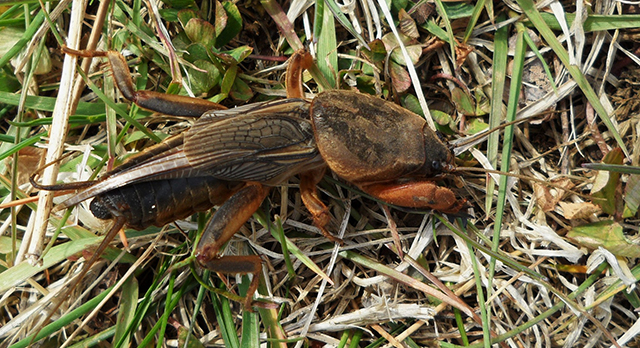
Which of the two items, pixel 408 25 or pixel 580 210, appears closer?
pixel 580 210

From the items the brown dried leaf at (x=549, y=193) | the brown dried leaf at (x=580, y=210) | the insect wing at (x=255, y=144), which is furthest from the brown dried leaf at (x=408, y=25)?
the brown dried leaf at (x=580, y=210)

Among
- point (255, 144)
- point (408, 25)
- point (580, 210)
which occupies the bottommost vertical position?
point (580, 210)

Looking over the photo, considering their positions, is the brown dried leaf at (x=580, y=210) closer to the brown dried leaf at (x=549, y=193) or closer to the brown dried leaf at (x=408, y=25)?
the brown dried leaf at (x=549, y=193)

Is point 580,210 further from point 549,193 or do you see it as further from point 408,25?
point 408,25

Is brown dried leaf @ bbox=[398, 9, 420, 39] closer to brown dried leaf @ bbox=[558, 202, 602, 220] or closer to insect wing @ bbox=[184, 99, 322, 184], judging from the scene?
insect wing @ bbox=[184, 99, 322, 184]

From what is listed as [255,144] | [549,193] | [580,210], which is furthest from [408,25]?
[580,210]

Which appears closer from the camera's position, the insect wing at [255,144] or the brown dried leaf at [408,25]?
the insect wing at [255,144]

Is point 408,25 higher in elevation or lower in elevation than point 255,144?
higher

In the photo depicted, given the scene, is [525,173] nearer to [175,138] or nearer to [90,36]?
[175,138]

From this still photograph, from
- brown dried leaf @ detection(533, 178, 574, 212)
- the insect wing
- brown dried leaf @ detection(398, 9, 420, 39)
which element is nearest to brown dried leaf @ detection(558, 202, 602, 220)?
brown dried leaf @ detection(533, 178, 574, 212)
